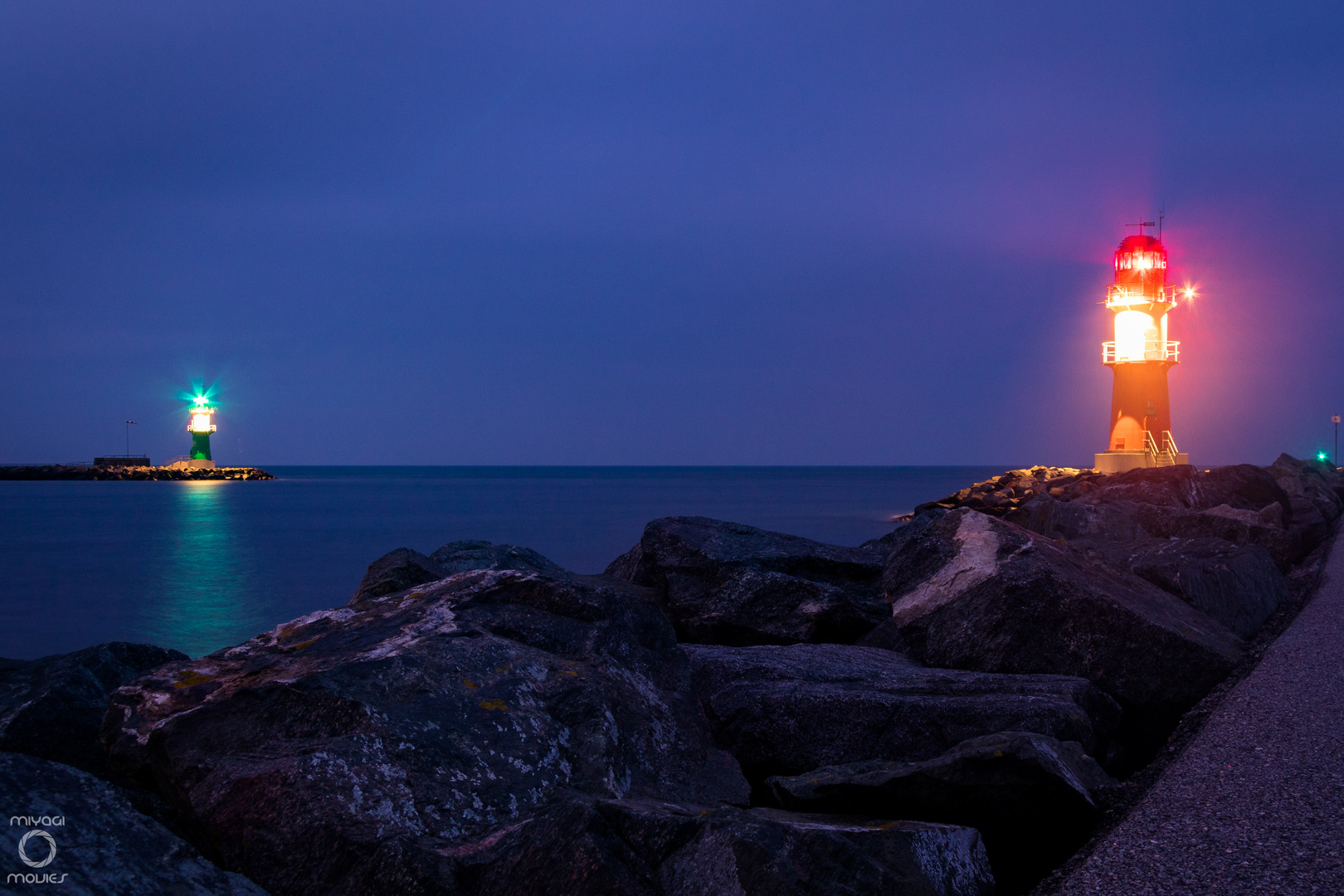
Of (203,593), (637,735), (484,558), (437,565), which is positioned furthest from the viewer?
(203,593)

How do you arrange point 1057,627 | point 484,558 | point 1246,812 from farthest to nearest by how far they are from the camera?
point 484,558
point 1057,627
point 1246,812

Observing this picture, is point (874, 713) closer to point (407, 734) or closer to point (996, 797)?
point (996, 797)

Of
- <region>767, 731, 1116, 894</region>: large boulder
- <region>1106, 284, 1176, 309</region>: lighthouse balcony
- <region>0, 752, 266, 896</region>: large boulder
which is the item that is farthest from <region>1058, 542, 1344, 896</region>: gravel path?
<region>1106, 284, 1176, 309</region>: lighthouse balcony

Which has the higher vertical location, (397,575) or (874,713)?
(397,575)

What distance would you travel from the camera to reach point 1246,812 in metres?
3.51

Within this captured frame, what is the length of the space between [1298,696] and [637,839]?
421cm

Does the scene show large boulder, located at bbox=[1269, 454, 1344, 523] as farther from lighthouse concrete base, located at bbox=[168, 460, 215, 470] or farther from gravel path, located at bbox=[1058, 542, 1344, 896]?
lighthouse concrete base, located at bbox=[168, 460, 215, 470]

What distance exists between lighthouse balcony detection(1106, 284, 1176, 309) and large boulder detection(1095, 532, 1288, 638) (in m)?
33.1

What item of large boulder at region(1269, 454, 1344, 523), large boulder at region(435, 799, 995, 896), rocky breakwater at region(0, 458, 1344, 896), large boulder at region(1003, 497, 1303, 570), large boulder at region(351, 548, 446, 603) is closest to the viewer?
large boulder at region(435, 799, 995, 896)

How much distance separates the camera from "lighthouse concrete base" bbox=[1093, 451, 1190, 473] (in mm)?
36375

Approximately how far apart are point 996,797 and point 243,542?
34032 millimetres

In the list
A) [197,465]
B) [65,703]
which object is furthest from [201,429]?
[65,703]

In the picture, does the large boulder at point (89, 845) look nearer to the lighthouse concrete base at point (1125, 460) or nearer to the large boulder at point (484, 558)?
the large boulder at point (484, 558)

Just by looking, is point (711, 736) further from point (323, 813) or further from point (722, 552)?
point (722, 552)
